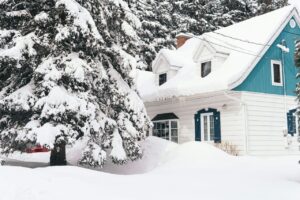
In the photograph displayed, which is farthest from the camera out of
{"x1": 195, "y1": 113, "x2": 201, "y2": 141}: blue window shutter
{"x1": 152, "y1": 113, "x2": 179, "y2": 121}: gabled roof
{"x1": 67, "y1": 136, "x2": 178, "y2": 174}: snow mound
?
{"x1": 152, "y1": 113, "x2": 179, "y2": 121}: gabled roof

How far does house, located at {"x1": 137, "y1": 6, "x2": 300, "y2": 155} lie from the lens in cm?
2062

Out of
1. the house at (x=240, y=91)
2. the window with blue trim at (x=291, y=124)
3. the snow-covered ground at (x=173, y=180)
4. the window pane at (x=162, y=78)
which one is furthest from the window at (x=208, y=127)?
the window pane at (x=162, y=78)

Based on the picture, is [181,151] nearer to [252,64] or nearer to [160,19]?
[252,64]

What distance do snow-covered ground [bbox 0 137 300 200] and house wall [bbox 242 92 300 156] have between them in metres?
2.99

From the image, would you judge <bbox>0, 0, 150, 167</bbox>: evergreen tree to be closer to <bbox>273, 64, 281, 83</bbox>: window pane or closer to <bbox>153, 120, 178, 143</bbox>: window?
<bbox>153, 120, 178, 143</bbox>: window

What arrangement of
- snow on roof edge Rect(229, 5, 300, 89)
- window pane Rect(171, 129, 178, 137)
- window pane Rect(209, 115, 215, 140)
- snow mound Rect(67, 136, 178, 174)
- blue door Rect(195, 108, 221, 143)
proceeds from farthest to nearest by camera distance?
window pane Rect(171, 129, 178, 137) → window pane Rect(209, 115, 215, 140) → blue door Rect(195, 108, 221, 143) → snow on roof edge Rect(229, 5, 300, 89) → snow mound Rect(67, 136, 178, 174)

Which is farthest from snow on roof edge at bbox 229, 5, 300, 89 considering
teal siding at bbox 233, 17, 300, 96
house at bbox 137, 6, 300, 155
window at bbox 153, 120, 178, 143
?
window at bbox 153, 120, 178, 143

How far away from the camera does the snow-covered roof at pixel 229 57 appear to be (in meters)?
21.0

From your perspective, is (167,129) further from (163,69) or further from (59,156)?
(59,156)

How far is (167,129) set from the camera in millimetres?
25078

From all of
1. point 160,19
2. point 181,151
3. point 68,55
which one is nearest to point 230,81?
point 181,151

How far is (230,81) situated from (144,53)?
21118 millimetres

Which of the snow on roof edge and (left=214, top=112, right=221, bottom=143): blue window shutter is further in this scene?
(left=214, top=112, right=221, bottom=143): blue window shutter

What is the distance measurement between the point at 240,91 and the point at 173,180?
30.8 feet
